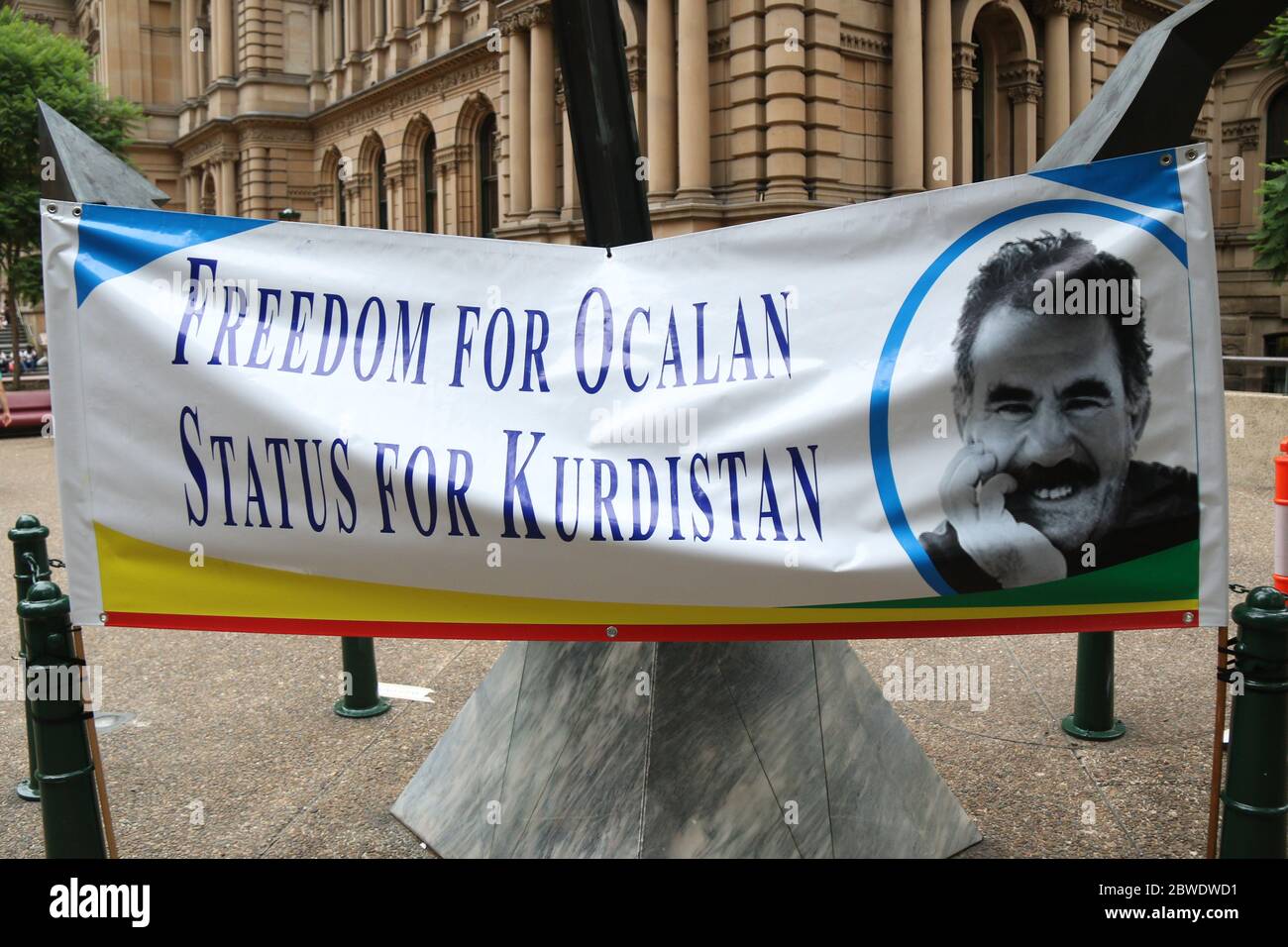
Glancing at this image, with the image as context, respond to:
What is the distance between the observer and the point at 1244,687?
9.62 feet

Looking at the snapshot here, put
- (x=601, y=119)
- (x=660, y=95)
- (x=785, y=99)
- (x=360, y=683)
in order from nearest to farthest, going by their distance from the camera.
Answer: (x=601, y=119)
(x=360, y=683)
(x=785, y=99)
(x=660, y=95)

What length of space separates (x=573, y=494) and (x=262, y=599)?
0.94 metres

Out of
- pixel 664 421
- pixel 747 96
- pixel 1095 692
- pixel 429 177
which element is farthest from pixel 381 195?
pixel 664 421

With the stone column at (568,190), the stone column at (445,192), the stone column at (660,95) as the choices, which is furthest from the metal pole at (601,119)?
the stone column at (445,192)

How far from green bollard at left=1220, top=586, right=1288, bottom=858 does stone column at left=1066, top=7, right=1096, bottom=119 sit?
78.0ft

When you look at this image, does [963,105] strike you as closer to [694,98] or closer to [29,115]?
[694,98]

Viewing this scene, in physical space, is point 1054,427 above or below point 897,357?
below

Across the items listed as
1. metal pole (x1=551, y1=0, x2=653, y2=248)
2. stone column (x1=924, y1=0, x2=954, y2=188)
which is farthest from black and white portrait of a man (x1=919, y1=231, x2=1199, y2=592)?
stone column (x1=924, y1=0, x2=954, y2=188)

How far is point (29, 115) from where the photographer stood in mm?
27438

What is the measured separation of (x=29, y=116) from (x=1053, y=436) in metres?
30.8

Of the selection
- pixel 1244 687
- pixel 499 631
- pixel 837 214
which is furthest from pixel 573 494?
pixel 1244 687

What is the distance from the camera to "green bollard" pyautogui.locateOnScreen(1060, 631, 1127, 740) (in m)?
5.19

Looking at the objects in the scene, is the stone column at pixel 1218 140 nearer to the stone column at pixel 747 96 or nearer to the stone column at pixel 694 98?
the stone column at pixel 747 96

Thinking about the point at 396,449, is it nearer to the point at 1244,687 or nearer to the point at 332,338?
the point at 332,338
